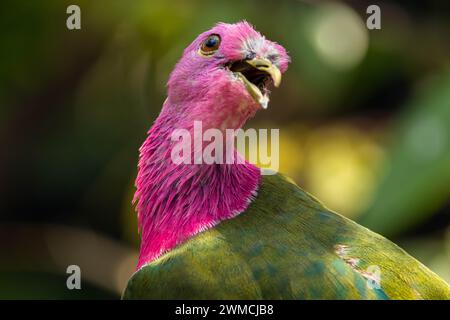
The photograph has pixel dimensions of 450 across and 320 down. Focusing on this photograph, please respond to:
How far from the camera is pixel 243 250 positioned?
2.94 m

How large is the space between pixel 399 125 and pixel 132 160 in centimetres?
212

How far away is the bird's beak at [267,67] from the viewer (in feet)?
10.0

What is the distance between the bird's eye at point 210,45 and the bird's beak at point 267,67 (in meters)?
0.21

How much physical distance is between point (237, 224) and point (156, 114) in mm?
2990

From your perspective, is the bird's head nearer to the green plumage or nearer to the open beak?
the open beak

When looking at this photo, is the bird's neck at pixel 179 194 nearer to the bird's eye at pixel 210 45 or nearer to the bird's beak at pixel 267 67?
the bird's eye at pixel 210 45

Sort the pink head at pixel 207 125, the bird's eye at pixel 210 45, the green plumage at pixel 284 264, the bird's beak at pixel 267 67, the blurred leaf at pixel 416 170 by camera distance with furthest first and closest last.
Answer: the blurred leaf at pixel 416 170, the bird's eye at pixel 210 45, the pink head at pixel 207 125, the bird's beak at pixel 267 67, the green plumage at pixel 284 264

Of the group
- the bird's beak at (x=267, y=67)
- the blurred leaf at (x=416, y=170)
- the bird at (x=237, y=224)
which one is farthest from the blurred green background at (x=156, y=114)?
the bird's beak at (x=267, y=67)

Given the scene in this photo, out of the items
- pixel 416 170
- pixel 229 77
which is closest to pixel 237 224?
pixel 229 77

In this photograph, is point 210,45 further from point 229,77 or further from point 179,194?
point 179,194

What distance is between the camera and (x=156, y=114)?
6.00 m

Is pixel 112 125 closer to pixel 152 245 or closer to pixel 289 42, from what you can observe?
pixel 289 42

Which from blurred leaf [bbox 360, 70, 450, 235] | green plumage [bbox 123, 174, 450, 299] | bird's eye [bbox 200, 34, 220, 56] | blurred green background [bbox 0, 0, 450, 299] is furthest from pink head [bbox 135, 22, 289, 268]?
blurred green background [bbox 0, 0, 450, 299]
